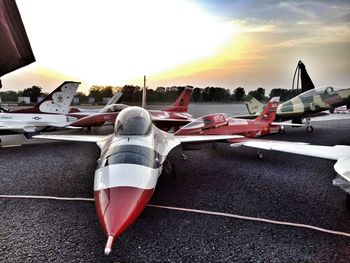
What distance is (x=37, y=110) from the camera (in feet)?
38.7

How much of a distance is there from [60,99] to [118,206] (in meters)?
11.0

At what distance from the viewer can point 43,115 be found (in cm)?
1152

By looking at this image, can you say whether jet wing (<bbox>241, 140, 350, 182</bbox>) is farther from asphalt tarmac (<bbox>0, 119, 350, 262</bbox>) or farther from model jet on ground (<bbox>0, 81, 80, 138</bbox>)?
model jet on ground (<bbox>0, 81, 80, 138</bbox>)

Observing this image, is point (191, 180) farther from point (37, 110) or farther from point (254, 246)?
point (37, 110)

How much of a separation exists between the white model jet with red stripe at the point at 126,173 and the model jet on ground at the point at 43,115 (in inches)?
284

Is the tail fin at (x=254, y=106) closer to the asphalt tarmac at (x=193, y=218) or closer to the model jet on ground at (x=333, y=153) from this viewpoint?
the asphalt tarmac at (x=193, y=218)

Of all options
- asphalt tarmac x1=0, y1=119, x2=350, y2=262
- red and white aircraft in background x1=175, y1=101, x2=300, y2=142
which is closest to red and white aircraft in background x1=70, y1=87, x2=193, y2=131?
red and white aircraft in background x1=175, y1=101, x2=300, y2=142

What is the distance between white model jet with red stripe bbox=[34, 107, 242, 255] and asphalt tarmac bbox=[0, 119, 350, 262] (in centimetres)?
51

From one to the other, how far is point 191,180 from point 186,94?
11.9m

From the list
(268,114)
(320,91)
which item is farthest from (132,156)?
(320,91)

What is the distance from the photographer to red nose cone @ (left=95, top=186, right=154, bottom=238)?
289 cm

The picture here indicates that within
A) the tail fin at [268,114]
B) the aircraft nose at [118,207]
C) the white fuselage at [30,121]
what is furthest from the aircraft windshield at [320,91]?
the aircraft nose at [118,207]

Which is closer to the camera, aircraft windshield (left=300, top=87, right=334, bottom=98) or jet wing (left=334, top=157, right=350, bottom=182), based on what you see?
jet wing (left=334, top=157, right=350, bottom=182)

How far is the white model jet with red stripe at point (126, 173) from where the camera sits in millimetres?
3008
